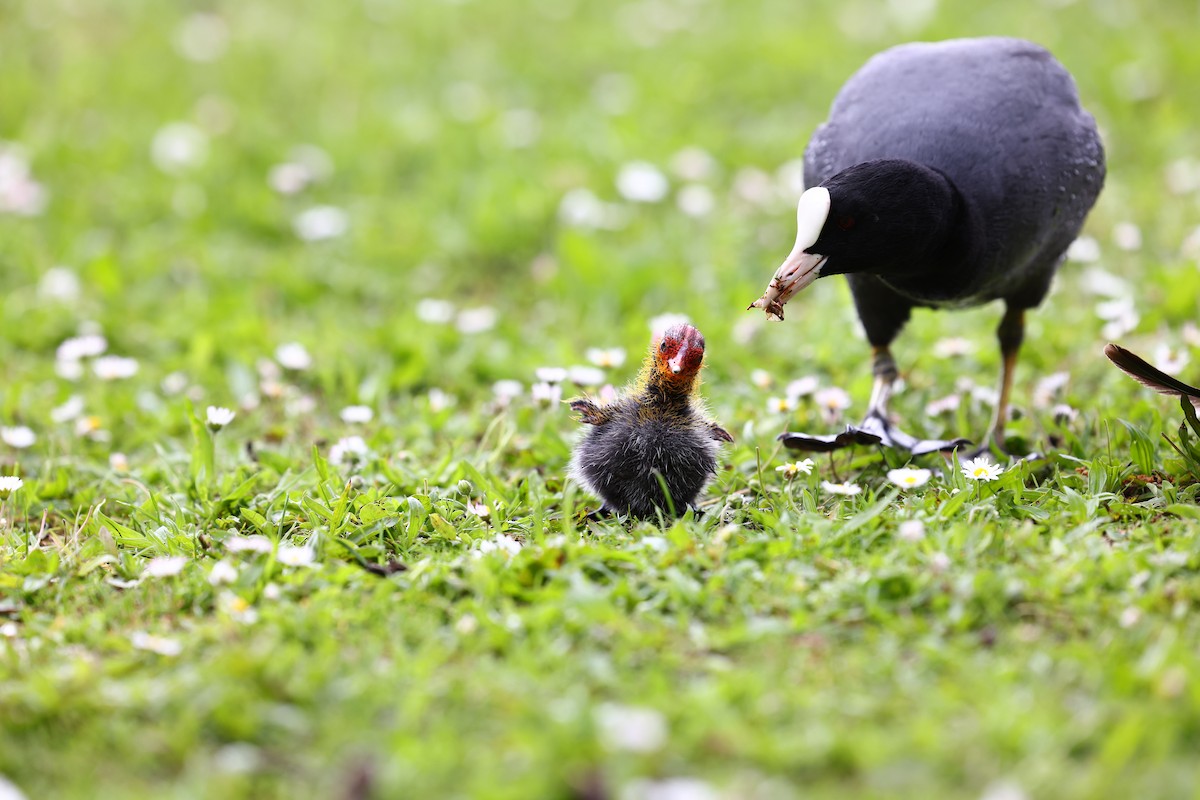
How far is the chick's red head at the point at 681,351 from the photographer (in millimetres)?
3641

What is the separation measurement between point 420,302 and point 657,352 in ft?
8.30

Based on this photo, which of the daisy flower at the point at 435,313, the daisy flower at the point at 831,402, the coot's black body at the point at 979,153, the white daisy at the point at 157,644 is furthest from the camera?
the daisy flower at the point at 435,313

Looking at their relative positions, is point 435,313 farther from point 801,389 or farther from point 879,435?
point 879,435

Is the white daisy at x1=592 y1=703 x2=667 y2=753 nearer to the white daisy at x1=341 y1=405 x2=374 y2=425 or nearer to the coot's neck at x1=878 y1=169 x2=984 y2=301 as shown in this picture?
the coot's neck at x1=878 y1=169 x2=984 y2=301

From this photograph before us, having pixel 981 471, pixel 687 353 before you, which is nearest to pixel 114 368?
pixel 687 353

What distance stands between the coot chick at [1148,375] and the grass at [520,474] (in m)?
0.27

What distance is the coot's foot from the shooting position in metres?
4.04

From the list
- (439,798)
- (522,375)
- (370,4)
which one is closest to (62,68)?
(370,4)

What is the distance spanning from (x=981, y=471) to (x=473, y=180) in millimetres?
4087

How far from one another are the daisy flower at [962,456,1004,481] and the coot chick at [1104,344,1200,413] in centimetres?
47

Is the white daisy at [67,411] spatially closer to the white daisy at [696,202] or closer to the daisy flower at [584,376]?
the daisy flower at [584,376]

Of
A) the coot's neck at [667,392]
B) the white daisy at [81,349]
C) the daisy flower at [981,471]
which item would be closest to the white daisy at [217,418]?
the white daisy at [81,349]

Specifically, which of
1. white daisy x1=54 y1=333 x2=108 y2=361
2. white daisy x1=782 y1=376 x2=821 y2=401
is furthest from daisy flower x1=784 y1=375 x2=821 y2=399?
white daisy x1=54 y1=333 x2=108 y2=361

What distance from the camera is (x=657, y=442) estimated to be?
3713mm
